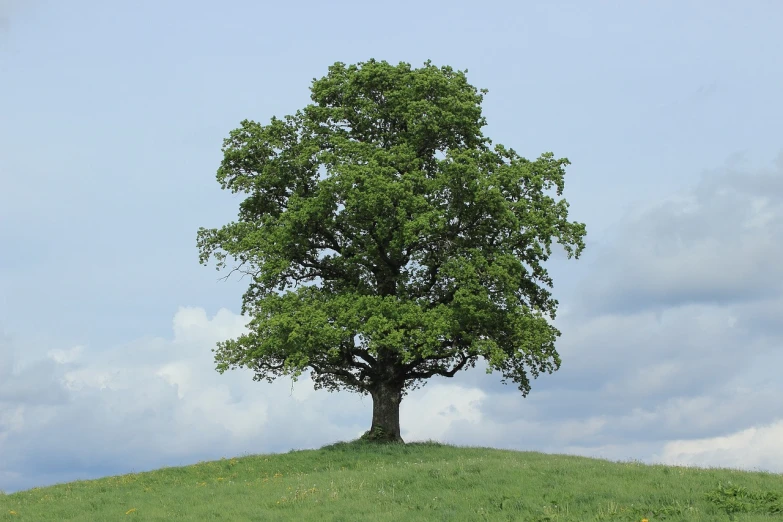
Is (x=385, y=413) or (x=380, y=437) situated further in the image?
(x=385, y=413)

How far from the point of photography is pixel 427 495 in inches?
884

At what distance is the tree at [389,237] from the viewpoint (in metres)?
34.4

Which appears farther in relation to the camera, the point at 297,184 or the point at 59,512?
the point at 297,184

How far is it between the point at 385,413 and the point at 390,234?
336 inches

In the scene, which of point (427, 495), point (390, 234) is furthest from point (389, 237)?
point (427, 495)

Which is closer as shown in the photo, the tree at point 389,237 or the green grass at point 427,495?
the green grass at point 427,495

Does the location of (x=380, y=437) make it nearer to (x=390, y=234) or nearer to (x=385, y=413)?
(x=385, y=413)

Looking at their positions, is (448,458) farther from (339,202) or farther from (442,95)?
(442,95)

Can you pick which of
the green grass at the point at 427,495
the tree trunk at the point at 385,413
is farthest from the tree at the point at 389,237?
the green grass at the point at 427,495

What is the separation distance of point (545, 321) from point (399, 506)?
666 inches

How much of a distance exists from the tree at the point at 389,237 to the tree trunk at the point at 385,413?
0.19 feet

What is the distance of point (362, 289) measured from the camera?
123 feet

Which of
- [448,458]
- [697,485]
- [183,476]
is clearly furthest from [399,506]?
[183,476]

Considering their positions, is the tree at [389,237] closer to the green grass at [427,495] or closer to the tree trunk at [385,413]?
the tree trunk at [385,413]
